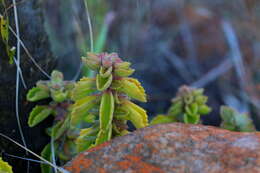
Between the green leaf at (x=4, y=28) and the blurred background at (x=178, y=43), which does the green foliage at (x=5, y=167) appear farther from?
the blurred background at (x=178, y=43)

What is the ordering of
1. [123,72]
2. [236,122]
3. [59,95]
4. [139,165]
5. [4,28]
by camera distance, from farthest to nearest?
[236,122] < [59,95] < [4,28] < [123,72] < [139,165]

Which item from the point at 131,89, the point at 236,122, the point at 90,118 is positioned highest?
the point at 131,89

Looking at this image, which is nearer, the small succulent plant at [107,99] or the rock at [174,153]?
the rock at [174,153]

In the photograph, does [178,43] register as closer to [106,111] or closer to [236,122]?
[236,122]

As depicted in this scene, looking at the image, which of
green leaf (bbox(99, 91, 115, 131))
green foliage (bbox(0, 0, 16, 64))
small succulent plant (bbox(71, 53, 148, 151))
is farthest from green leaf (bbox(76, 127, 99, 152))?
green foliage (bbox(0, 0, 16, 64))

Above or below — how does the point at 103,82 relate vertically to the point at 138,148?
above

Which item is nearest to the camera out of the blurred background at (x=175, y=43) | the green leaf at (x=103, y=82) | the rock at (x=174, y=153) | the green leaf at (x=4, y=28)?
the rock at (x=174, y=153)


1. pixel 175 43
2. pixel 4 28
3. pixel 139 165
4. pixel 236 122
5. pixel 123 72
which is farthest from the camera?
pixel 175 43

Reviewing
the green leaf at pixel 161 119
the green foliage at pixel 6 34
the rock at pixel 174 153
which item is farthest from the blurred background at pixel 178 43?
the rock at pixel 174 153

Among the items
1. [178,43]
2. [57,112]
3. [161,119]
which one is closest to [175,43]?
[178,43]
